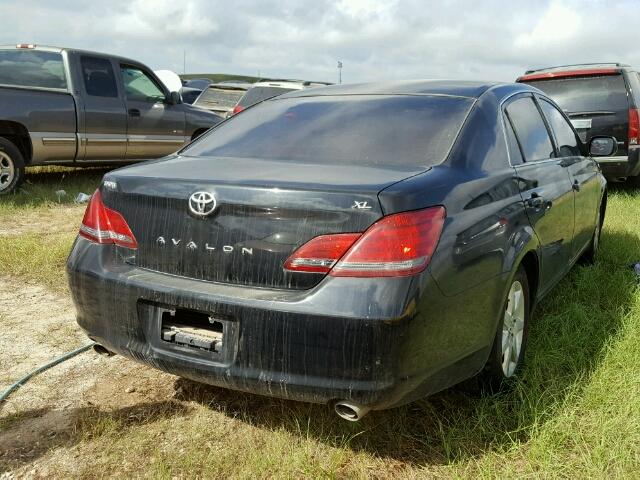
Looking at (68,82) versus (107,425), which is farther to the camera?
(68,82)

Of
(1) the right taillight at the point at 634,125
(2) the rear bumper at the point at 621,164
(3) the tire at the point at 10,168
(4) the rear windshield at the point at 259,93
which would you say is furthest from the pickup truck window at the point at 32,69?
(1) the right taillight at the point at 634,125

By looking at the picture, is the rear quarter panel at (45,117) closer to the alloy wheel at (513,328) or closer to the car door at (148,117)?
the car door at (148,117)

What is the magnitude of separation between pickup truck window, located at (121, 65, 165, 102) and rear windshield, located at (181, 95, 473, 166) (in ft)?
18.9

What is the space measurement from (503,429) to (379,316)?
90cm

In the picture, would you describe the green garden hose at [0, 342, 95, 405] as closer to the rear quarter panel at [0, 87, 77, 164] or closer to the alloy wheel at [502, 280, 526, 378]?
the alloy wheel at [502, 280, 526, 378]

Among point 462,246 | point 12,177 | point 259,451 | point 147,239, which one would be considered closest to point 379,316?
point 462,246

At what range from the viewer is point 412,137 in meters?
2.68

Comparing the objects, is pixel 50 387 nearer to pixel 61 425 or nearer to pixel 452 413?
pixel 61 425

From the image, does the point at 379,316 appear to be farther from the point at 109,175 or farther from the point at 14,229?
the point at 14,229

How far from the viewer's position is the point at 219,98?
13.0 meters

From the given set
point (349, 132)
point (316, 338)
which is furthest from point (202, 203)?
point (349, 132)

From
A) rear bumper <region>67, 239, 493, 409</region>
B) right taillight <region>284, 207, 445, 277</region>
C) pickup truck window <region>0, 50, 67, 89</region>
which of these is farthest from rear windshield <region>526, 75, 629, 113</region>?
right taillight <region>284, 207, 445, 277</region>

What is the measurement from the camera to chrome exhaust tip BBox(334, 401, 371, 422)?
6.82 ft

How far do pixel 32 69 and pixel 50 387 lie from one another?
5764 mm
